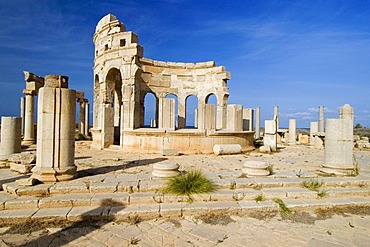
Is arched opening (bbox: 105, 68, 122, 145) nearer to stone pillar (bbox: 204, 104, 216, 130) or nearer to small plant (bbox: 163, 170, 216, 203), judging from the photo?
stone pillar (bbox: 204, 104, 216, 130)

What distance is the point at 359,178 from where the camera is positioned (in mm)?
6609

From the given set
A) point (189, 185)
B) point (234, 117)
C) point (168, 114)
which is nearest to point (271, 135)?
point (234, 117)

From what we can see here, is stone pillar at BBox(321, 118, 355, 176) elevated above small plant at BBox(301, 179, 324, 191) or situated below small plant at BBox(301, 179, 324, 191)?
above

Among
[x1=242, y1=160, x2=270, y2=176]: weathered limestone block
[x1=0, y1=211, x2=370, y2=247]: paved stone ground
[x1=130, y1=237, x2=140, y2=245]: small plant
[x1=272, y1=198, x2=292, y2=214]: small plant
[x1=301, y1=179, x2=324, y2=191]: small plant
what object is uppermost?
[x1=242, y1=160, x2=270, y2=176]: weathered limestone block

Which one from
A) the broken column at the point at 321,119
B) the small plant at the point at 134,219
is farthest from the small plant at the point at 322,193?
the broken column at the point at 321,119

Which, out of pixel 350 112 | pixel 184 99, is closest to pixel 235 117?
pixel 184 99

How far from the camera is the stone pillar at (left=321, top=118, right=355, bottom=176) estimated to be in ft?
23.5

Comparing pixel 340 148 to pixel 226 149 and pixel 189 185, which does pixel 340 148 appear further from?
pixel 189 185

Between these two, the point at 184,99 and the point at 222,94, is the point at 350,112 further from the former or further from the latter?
the point at 184,99

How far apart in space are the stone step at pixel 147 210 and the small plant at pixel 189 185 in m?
0.28

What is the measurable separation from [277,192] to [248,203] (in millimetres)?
913

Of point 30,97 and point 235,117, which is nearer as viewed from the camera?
point 235,117

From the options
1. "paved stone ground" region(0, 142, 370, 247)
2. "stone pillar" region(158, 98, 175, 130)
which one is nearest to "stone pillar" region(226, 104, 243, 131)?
"stone pillar" region(158, 98, 175, 130)

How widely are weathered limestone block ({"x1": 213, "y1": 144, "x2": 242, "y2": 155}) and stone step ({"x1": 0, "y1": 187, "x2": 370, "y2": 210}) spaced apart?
5.13 metres
